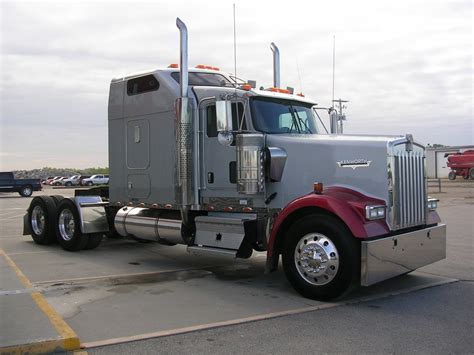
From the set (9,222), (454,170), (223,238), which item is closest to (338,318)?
(223,238)

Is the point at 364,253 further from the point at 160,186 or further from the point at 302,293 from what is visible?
the point at 160,186

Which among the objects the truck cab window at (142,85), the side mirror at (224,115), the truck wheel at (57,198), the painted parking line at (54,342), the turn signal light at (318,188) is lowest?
the painted parking line at (54,342)

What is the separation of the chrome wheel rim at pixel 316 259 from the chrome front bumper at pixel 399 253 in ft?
1.28

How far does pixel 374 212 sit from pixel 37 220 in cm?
836

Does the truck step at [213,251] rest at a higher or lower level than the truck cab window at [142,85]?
lower

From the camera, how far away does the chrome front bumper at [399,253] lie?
19.1 ft

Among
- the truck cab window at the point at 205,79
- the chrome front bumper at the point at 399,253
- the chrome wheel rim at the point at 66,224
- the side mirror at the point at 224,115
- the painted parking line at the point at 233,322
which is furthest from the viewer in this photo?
the chrome wheel rim at the point at 66,224

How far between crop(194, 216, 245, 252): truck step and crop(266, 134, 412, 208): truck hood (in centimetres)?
62

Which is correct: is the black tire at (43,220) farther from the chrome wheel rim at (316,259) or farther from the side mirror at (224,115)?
the chrome wheel rim at (316,259)

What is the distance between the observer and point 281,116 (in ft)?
25.7

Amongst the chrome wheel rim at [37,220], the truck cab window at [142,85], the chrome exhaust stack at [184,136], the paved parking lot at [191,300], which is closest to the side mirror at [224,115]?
the chrome exhaust stack at [184,136]

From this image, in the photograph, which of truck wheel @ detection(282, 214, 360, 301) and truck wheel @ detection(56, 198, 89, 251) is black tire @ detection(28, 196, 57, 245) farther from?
truck wheel @ detection(282, 214, 360, 301)

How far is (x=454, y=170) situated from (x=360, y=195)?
4495 cm

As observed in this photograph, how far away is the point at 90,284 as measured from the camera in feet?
23.6
